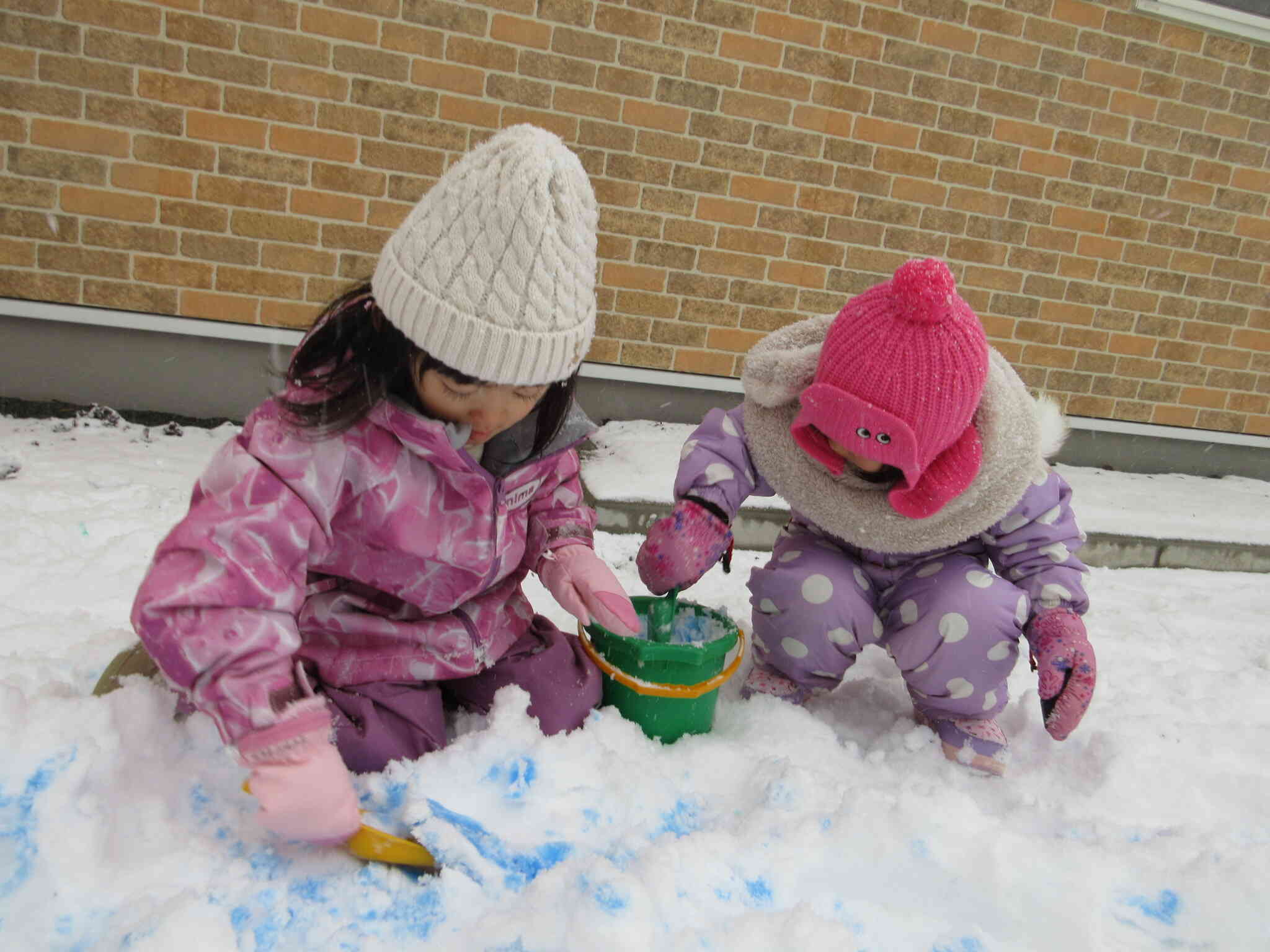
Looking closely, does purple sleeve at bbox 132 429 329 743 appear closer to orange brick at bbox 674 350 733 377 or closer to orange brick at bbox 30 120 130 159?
orange brick at bbox 30 120 130 159

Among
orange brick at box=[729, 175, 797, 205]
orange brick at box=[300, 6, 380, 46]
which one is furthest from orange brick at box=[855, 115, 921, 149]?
orange brick at box=[300, 6, 380, 46]

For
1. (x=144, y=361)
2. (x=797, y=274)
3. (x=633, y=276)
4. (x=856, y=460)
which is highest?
(x=797, y=274)

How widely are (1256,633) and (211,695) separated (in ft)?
9.48

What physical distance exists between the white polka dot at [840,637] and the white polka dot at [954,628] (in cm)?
18

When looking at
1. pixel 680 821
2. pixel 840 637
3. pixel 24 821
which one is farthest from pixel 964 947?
pixel 24 821

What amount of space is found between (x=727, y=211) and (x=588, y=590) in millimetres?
2356

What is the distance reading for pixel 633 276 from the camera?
3668mm

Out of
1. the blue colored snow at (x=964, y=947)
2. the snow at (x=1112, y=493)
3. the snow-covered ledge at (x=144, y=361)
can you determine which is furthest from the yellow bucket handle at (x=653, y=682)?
the snow-covered ledge at (x=144, y=361)

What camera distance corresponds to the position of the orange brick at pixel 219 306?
3.36m

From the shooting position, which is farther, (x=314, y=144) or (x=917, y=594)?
(x=314, y=144)

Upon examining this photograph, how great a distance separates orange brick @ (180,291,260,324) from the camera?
3.36 m

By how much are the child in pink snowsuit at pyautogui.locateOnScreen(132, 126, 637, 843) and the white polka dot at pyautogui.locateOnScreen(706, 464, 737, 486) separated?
0.32m

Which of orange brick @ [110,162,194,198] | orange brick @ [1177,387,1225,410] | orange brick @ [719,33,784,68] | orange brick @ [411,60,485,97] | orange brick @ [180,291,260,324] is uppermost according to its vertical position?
orange brick @ [719,33,784,68]

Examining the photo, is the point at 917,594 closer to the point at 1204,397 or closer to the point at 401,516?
the point at 401,516
